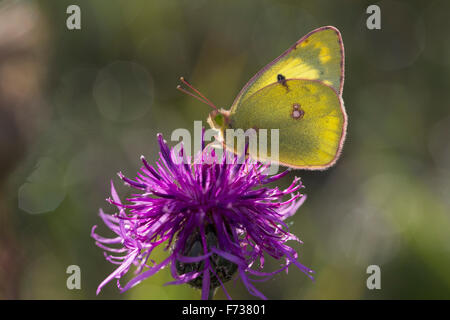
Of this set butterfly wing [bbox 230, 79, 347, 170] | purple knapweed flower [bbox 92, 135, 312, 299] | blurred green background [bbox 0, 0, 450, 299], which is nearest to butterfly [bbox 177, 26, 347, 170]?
butterfly wing [bbox 230, 79, 347, 170]

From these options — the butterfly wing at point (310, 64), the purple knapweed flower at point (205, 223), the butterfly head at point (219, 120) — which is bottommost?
the purple knapweed flower at point (205, 223)

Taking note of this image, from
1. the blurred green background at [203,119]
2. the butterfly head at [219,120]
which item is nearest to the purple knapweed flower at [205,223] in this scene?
the butterfly head at [219,120]

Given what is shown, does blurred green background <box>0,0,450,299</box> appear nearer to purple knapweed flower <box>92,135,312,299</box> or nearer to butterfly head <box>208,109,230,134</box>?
purple knapweed flower <box>92,135,312,299</box>

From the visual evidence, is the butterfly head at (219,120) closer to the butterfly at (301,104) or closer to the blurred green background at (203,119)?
the butterfly at (301,104)

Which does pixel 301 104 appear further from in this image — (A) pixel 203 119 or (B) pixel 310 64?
(A) pixel 203 119

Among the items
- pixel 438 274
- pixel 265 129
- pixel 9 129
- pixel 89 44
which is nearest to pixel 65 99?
pixel 89 44

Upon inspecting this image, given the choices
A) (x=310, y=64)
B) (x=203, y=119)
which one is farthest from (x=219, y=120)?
(x=203, y=119)
